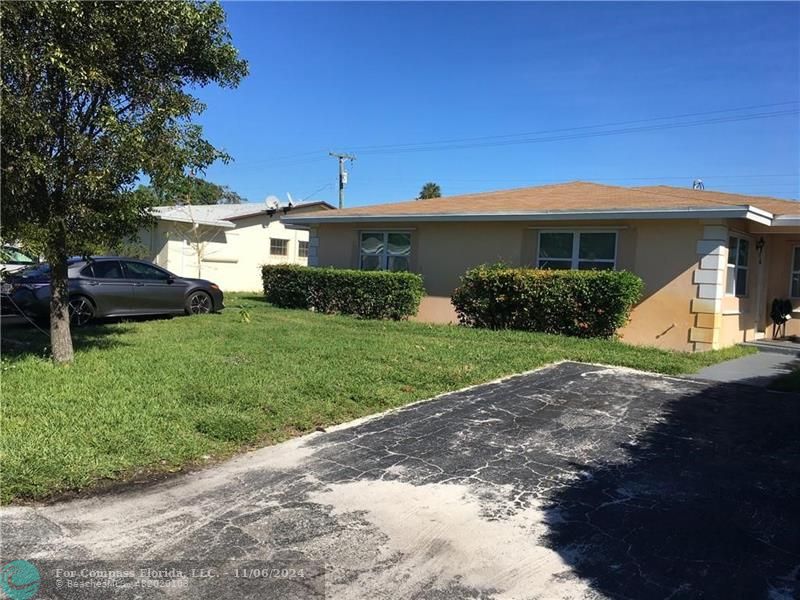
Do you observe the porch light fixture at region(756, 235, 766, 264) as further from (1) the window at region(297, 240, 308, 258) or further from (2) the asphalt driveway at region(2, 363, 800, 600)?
(1) the window at region(297, 240, 308, 258)

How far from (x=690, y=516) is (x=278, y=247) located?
24976 mm

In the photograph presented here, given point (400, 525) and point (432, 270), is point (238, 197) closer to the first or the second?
point (432, 270)

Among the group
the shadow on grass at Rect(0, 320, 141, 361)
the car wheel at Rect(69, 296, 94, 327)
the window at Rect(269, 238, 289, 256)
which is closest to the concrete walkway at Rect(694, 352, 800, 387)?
the shadow on grass at Rect(0, 320, 141, 361)

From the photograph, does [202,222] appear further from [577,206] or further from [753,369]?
[753,369]

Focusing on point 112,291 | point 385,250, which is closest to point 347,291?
point 385,250

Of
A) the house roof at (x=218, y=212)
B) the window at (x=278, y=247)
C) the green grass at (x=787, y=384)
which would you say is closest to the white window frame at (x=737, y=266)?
the green grass at (x=787, y=384)

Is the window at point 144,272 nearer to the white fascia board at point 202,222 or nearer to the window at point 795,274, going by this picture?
the white fascia board at point 202,222

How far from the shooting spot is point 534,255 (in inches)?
542

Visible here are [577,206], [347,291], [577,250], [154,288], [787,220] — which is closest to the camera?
[787,220]

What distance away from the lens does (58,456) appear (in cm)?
481

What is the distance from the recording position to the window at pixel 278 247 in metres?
27.4

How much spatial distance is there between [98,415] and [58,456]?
3.07 feet

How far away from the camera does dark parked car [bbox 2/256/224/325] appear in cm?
1177

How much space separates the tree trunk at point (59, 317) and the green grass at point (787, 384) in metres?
8.82
